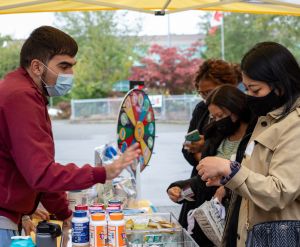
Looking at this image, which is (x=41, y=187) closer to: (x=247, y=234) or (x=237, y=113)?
(x=247, y=234)

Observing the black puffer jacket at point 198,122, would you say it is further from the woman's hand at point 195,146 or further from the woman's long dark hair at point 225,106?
the woman's long dark hair at point 225,106

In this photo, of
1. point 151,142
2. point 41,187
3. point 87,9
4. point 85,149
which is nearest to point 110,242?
point 41,187

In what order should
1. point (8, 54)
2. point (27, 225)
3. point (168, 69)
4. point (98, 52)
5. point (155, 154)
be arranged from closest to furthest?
point (27, 225), point (155, 154), point (8, 54), point (168, 69), point (98, 52)

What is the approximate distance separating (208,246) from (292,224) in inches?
59.6

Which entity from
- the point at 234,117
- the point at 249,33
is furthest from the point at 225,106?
the point at 249,33

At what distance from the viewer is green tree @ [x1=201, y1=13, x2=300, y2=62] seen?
69.4ft

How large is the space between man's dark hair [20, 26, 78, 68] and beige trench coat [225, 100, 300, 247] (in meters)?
0.94

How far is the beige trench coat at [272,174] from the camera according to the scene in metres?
2.07

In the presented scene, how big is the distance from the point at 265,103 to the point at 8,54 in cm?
1575

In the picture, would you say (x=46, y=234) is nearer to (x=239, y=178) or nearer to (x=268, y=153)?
(x=239, y=178)

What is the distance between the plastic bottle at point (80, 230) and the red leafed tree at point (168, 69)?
22.8 metres

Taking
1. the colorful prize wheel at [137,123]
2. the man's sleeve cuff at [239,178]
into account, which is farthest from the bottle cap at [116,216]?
the colorful prize wheel at [137,123]

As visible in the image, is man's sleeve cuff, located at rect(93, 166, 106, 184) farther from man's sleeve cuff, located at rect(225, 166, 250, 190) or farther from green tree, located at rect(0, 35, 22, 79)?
green tree, located at rect(0, 35, 22, 79)

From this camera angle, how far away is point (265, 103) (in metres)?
2.26
